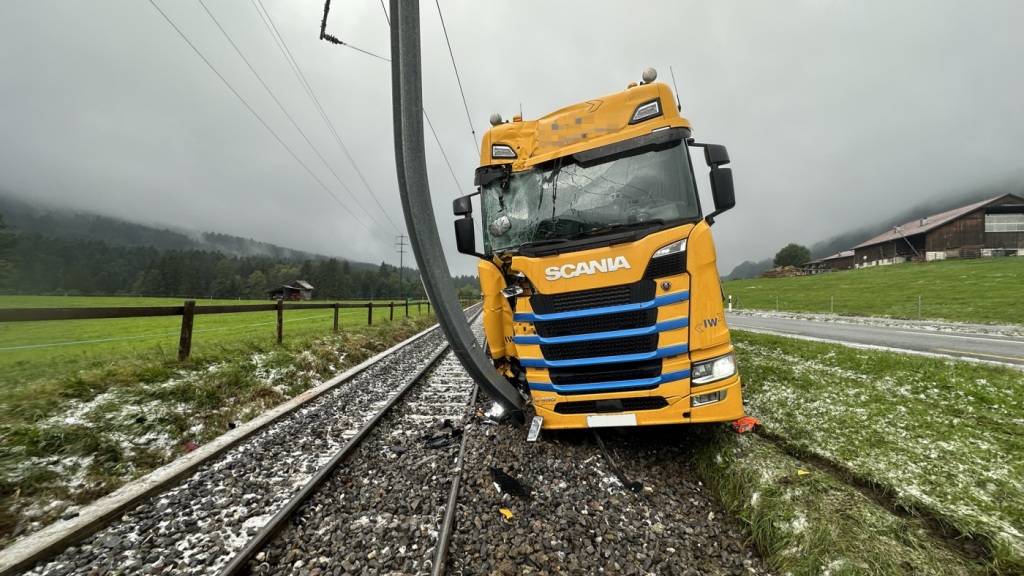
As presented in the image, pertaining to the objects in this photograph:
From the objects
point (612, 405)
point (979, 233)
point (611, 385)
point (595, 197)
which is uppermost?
point (979, 233)

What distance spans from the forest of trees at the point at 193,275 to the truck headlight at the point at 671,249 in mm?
54294

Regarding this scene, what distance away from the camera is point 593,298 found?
3.40 metres

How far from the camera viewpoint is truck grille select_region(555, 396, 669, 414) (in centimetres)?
329

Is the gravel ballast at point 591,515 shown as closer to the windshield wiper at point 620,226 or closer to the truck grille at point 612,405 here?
the truck grille at point 612,405

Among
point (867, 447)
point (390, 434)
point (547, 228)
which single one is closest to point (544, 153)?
point (547, 228)

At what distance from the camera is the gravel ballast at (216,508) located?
242 cm

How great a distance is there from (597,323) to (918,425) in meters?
3.13

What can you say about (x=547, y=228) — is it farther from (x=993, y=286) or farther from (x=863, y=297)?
(x=993, y=286)

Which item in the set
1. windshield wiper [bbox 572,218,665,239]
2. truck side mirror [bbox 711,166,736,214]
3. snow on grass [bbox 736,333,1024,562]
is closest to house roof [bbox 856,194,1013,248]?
snow on grass [bbox 736,333,1024,562]

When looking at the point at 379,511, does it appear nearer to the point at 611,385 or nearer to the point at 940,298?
the point at 611,385

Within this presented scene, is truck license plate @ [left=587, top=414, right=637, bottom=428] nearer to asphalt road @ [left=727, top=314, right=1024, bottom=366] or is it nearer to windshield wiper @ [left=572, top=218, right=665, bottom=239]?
windshield wiper @ [left=572, top=218, right=665, bottom=239]

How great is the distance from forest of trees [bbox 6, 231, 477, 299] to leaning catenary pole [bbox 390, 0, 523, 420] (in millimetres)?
51438

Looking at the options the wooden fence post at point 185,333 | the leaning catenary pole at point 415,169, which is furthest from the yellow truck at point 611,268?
the wooden fence post at point 185,333

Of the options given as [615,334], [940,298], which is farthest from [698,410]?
[940,298]
